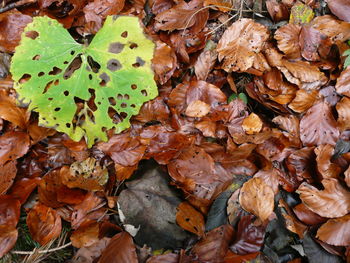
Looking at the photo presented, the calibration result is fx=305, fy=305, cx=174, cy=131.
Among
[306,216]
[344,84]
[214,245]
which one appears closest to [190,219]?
[214,245]


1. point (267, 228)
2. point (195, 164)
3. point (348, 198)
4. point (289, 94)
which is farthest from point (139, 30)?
point (348, 198)

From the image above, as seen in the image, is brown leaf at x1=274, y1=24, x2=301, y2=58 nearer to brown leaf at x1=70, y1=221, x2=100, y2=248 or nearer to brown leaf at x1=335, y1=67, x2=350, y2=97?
brown leaf at x1=335, y1=67, x2=350, y2=97

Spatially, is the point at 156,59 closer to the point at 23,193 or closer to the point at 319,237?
the point at 23,193

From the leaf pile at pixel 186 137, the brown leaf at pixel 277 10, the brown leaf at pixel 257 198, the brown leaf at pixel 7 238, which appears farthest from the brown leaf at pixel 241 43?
the brown leaf at pixel 7 238

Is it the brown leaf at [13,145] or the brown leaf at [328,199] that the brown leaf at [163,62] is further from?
the brown leaf at [328,199]

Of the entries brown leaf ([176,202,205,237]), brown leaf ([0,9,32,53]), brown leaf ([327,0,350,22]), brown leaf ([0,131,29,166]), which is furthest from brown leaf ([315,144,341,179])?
brown leaf ([0,9,32,53])

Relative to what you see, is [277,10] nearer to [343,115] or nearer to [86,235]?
[343,115]
